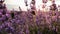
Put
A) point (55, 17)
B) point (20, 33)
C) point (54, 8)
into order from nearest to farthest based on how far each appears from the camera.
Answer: point (20, 33)
point (55, 17)
point (54, 8)

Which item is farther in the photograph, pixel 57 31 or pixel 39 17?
pixel 39 17

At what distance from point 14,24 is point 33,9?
1.46 ft

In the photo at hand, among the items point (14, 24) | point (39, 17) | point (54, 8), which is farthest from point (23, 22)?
point (54, 8)

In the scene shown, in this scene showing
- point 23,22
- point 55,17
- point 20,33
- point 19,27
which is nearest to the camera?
point 20,33

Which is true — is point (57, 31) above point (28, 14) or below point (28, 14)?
below

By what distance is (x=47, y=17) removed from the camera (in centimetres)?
231

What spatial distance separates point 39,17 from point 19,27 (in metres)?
0.43

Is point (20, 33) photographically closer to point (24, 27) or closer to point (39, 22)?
point (24, 27)

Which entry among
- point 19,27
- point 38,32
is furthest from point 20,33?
point 38,32

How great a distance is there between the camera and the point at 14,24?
79.3 inches

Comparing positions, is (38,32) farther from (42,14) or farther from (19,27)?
(42,14)

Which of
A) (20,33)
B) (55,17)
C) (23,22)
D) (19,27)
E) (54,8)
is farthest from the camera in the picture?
(54,8)

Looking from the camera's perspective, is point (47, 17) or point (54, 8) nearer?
point (47, 17)

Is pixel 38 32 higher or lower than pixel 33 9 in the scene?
lower
